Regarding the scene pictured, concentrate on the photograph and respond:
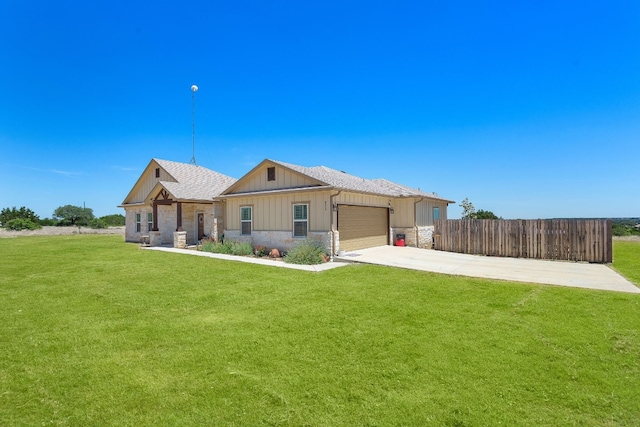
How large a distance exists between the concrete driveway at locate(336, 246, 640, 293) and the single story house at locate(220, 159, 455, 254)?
2143mm

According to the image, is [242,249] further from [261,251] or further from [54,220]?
[54,220]

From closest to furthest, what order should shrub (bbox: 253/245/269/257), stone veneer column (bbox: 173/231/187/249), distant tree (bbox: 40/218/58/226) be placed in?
shrub (bbox: 253/245/269/257) < stone veneer column (bbox: 173/231/187/249) < distant tree (bbox: 40/218/58/226)

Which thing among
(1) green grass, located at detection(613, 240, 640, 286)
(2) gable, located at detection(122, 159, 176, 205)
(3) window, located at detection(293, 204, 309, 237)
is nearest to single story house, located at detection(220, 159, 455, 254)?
(3) window, located at detection(293, 204, 309, 237)

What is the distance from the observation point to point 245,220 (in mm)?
17719

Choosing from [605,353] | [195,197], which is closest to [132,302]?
[605,353]

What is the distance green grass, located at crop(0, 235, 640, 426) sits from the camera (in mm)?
3266

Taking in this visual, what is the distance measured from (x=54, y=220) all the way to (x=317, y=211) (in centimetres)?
5139

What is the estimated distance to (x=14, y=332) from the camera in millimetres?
5398

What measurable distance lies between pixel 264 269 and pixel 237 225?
730 cm

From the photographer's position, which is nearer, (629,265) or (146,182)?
(629,265)

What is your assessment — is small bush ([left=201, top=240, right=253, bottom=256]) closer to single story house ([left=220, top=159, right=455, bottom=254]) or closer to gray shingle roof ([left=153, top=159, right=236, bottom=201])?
single story house ([left=220, top=159, right=455, bottom=254])

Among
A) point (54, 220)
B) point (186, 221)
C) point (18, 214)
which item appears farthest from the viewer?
point (54, 220)

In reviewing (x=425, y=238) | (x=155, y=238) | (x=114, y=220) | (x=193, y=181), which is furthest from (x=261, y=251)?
(x=114, y=220)

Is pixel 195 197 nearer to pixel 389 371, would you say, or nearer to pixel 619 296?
pixel 389 371
